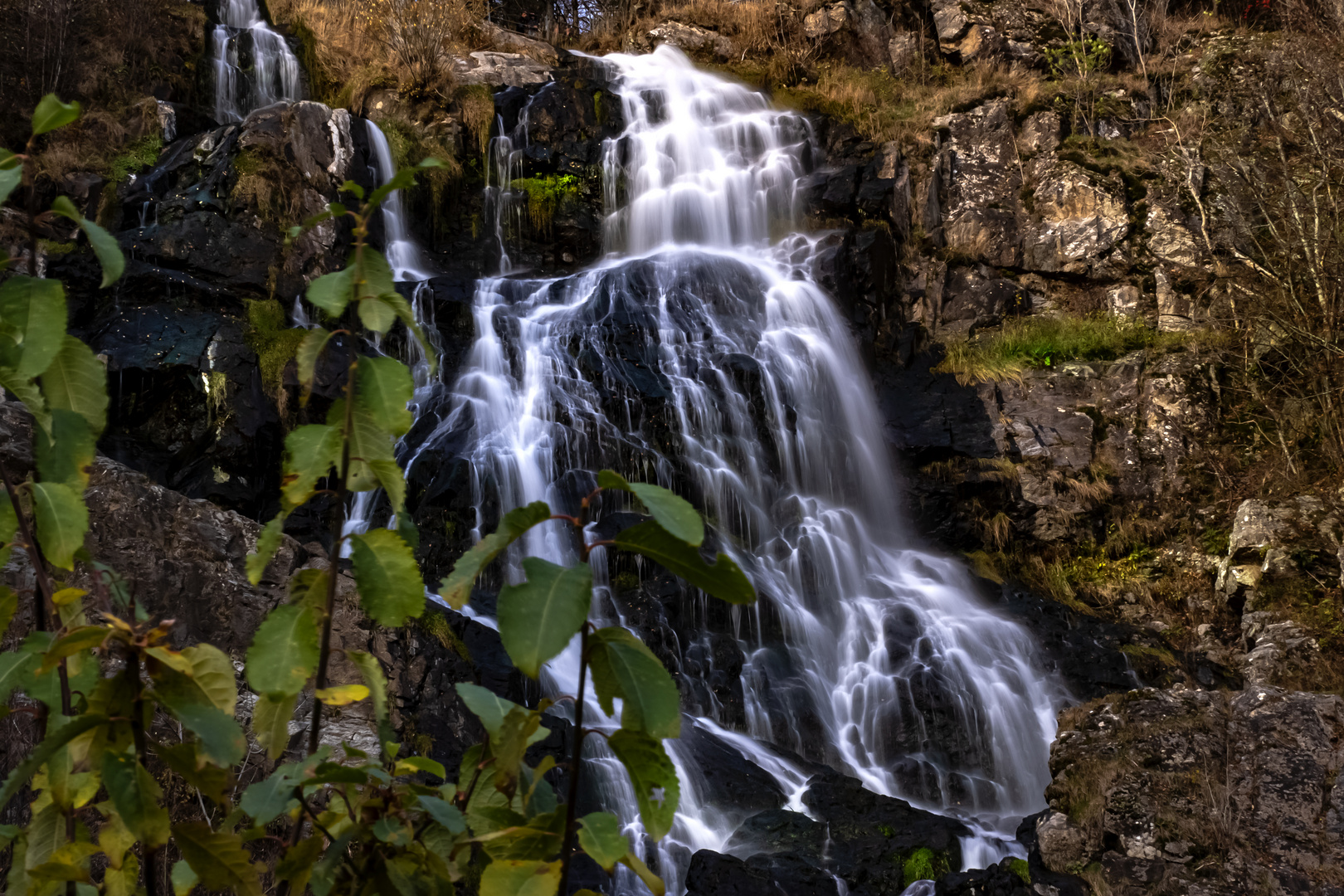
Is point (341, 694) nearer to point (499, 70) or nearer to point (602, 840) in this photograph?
point (602, 840)

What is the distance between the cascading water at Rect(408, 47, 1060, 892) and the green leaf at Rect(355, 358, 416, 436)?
5092 millimetres

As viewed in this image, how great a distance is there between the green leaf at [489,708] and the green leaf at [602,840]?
119mm

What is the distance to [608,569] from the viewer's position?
8.41 meters

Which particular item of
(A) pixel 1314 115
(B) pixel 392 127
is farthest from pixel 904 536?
(B) pixel 392 127

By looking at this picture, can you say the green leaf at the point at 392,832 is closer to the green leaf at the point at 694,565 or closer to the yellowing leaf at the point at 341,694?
the yellowing leaf at the point at 341,694

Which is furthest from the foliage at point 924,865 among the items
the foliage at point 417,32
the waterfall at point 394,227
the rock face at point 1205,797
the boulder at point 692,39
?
the boulder at point 692,39

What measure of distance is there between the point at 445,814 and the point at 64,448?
59 centimetres

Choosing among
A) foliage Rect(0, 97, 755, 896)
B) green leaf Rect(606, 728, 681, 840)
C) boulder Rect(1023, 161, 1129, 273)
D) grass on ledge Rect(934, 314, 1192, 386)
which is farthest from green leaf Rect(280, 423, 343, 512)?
boulder Rect(1023, 161, 1129, 273)

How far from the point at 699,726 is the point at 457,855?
6131 mm

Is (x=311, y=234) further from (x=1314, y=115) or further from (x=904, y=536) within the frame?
(x=1314, y=115)


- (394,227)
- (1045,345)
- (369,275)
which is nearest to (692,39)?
(394,227)

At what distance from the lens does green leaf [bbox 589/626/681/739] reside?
928 mm

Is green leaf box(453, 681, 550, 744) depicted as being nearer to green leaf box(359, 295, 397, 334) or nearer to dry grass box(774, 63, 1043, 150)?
green leaf box(359, 295, 397, 334)

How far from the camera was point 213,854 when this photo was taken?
3.26 feet
